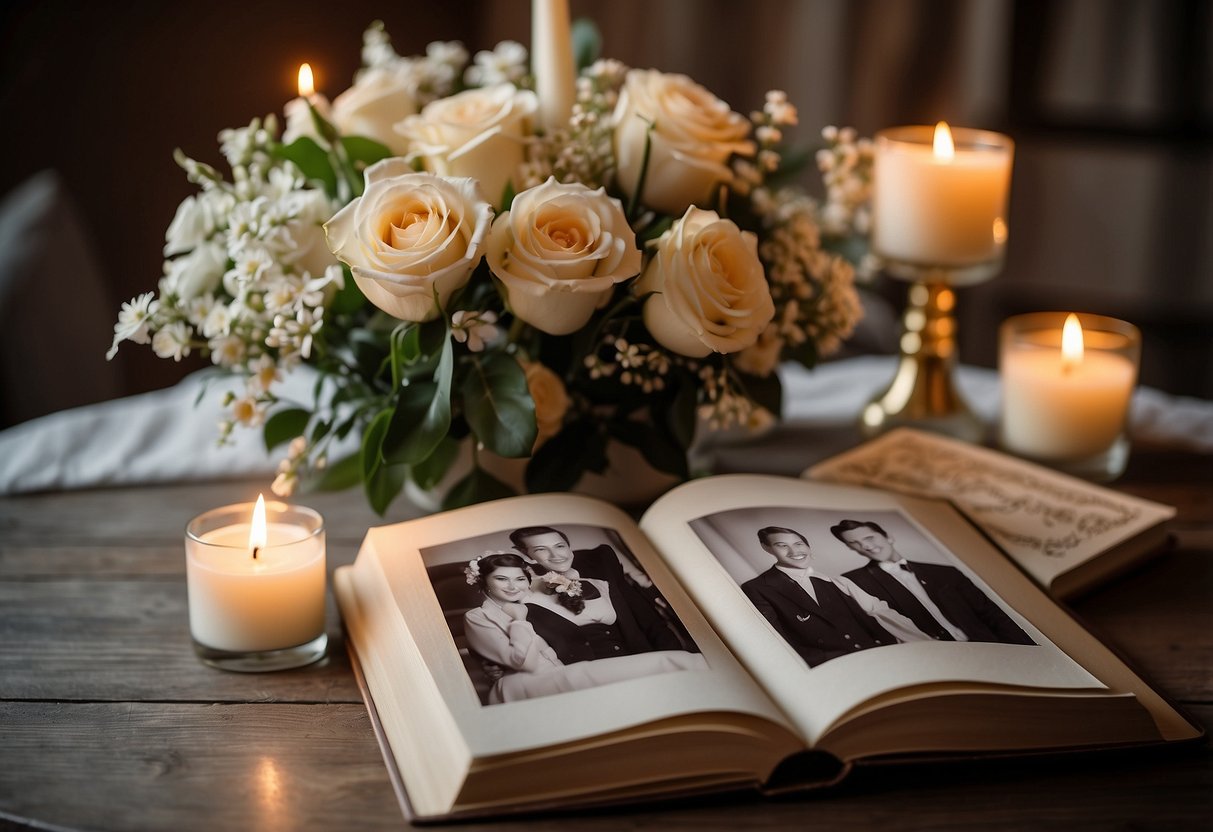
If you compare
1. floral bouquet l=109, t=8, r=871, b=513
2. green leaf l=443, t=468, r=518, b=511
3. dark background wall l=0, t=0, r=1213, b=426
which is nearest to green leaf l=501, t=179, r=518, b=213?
floral bouquet l=109, t=8, r=871, b=513

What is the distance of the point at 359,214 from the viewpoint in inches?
34.6

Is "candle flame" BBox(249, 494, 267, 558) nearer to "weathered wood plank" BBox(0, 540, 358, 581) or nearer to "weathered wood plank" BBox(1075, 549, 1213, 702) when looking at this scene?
"weathered wood plank" BBox(0, 540, 358, 581)

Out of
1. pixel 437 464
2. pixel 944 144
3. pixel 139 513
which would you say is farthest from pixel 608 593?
pixel 944 144

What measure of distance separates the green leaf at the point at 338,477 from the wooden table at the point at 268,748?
0.07 meters

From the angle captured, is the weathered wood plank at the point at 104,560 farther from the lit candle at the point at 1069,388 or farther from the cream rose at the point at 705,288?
the lit candle at the point at 1069,388

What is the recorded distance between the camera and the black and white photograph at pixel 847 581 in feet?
2.65

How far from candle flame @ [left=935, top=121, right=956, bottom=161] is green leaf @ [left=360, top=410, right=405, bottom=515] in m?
0.68

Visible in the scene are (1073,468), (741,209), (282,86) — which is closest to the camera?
(741,209)

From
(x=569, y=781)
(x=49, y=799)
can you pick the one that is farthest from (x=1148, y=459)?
(x=49, y=799)

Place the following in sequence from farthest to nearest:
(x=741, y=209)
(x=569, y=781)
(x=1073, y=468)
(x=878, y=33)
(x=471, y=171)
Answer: (x=878, y=33) → (x=1073, y=468) → (x=741, y=209) → (x=471, y=171) → (x=569, y=781)

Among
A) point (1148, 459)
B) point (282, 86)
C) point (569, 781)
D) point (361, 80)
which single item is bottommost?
point (1148, 459)

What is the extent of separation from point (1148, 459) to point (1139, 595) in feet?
1.27

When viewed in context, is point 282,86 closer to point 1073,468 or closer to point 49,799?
point 1073,468

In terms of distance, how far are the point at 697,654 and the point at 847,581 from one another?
0.51ft
